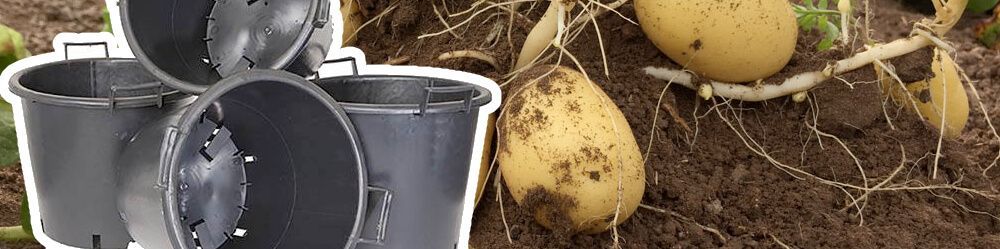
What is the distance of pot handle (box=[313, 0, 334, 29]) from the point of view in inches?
74.5

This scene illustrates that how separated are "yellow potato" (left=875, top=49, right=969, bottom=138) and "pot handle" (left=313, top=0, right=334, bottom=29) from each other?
1095mm

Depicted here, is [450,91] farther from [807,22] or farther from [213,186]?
[807,22]

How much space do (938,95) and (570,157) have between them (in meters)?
0.96

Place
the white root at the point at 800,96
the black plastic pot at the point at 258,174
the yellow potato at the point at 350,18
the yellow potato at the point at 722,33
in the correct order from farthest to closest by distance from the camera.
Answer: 1. the yellow potato at the point at 350,18
2. the white root at the point at 800,96
3. the yellow potato at the point at 722,33
4. the black plastic pot at the point at 258,174

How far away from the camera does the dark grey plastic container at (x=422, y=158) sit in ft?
5.92

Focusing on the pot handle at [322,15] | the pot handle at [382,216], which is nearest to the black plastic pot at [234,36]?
the pot handle at [322,15]

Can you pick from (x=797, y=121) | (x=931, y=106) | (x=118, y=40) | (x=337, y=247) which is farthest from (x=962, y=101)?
(x=118, y=40)

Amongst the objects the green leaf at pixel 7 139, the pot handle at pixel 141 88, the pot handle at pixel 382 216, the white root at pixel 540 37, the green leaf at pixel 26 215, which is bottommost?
the green leaf at pixel 26 215

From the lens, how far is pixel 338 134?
1.79 metres

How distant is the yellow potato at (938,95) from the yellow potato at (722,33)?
1.23 ft

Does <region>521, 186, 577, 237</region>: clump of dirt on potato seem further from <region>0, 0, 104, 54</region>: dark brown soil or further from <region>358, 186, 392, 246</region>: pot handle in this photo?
<region>0, 0, 104, 54</region>: dark brown soil

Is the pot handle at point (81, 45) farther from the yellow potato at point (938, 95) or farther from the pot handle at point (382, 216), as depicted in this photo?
the yellow potato at point (938, 95)

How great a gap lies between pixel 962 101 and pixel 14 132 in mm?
1723

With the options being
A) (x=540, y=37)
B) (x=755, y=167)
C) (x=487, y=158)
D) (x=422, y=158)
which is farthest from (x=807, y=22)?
(x=422, y=158)
